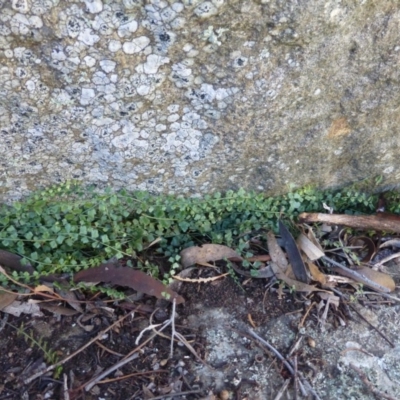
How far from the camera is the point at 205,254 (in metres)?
1.92

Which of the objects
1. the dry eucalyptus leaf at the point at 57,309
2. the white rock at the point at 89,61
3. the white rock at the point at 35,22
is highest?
the white rock at the point at 35,22

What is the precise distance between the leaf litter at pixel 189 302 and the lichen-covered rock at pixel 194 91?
26 cm

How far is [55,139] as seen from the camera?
1703mm

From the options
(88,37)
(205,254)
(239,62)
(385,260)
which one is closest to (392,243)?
(385,260)

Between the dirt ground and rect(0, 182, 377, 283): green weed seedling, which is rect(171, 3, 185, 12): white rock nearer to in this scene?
rect(0, 182, 377, 283): green weed seedling

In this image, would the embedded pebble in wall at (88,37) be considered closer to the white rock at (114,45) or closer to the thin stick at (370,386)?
the white rock at (114,45)

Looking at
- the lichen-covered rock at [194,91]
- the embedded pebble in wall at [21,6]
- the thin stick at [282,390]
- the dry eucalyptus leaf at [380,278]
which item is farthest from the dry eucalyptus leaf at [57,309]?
the dry eucalyptus leaf at [380,278]

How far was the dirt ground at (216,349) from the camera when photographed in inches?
64.3

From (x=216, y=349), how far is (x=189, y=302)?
0.63 ft

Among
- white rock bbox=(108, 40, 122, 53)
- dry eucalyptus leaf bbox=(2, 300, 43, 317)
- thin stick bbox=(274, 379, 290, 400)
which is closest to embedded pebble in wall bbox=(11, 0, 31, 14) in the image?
white rock bbox=(108, 40, 122, 53)

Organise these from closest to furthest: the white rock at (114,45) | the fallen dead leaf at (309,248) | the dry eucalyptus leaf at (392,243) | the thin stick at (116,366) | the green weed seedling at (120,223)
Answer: the white rock at (114,45) < the thin stick at (116,366) < the green weed seedling at (120,223) < the fallen dead leaf at (309,248) < the dry eucalyptus leaf at (392,243)

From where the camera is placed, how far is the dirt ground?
163 cm

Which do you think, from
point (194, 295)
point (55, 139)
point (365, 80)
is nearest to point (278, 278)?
point (194, 295)

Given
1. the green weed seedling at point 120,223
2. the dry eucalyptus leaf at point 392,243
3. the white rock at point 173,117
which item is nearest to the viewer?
the white rock at point 173,117
